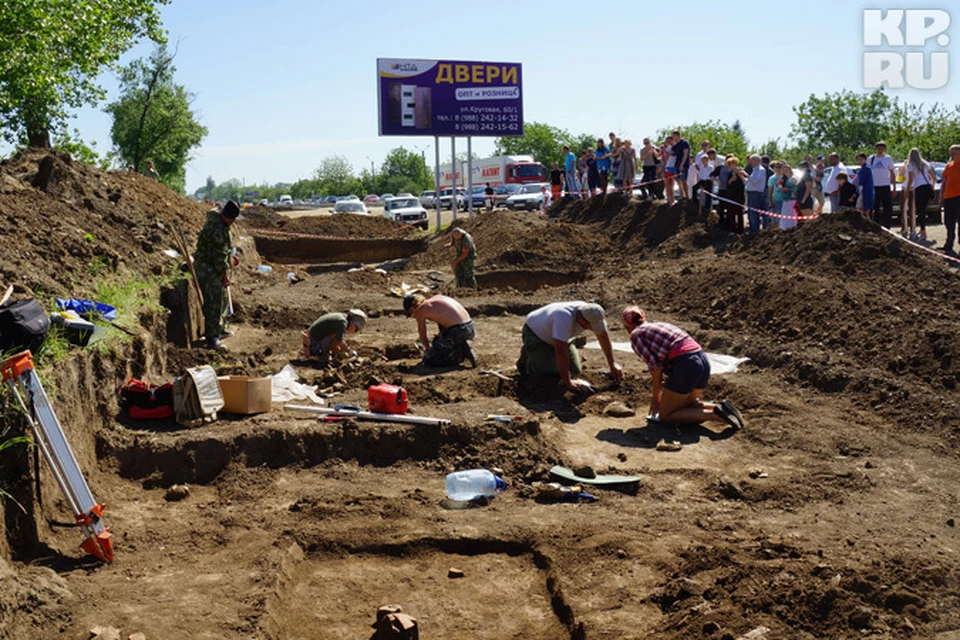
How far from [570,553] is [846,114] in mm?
60086

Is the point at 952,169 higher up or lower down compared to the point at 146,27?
lower down

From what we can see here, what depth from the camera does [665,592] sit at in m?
5.45

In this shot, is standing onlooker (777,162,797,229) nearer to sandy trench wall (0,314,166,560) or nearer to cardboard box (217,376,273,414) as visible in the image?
cardboard box (217,376,273,414)

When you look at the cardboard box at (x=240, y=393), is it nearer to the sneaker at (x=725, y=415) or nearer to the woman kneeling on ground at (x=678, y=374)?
the woman kneeling on ground at (x=678, y=374)

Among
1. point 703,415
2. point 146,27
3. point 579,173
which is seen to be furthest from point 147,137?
point 703,415

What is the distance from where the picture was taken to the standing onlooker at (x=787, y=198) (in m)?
16.7

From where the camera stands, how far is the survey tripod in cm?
581

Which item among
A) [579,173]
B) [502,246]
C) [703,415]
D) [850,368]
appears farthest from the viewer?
[579,173]

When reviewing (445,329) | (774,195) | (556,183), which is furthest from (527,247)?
(445,329)

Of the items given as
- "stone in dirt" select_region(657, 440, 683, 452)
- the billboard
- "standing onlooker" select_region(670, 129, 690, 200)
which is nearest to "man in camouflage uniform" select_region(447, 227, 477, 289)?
"standing onlooker" select_region(670, 129, 690, 200)

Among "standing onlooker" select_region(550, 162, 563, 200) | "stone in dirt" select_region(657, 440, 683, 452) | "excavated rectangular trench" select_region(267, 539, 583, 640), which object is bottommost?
"excavated rectangular trench" select_region(267, 539, 583, 640)

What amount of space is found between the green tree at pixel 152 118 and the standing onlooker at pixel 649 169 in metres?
25.9

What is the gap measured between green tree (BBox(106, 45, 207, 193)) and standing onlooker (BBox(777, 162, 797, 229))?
31546mm

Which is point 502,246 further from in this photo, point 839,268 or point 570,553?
point 570,553
